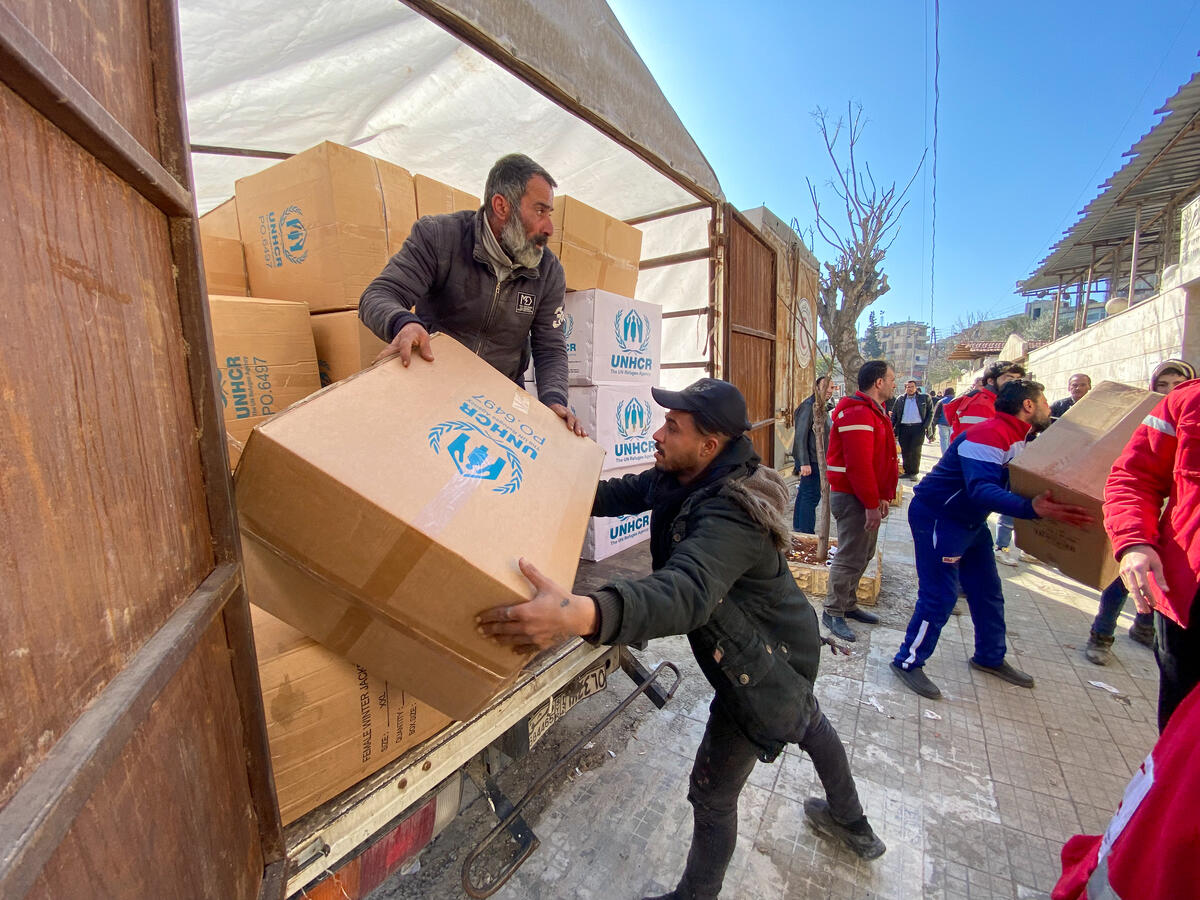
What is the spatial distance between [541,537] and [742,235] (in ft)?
15.3

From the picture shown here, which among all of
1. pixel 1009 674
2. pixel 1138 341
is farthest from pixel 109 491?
pixel 1138 341

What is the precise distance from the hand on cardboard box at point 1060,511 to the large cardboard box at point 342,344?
2.99 metres

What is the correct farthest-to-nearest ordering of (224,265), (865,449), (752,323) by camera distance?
(752,323) → (865,449) → (224,265)

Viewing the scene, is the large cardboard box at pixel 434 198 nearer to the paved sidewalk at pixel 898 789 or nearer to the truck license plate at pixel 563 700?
the truck license plate at pixel 563 700

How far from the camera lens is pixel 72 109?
1.64 ft

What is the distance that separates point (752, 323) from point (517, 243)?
162 inches

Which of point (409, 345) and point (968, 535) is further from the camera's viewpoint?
point (968, 535)

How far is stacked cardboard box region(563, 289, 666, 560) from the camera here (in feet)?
9.30

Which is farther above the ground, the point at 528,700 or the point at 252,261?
the point at 252,261

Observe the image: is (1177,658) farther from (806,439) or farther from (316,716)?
(806,439)

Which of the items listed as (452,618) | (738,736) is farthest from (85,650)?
(738,736)

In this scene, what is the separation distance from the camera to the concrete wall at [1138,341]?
5887mm

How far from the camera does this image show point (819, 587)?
405cm

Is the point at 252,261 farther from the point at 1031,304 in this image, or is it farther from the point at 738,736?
the point at 1031,304
